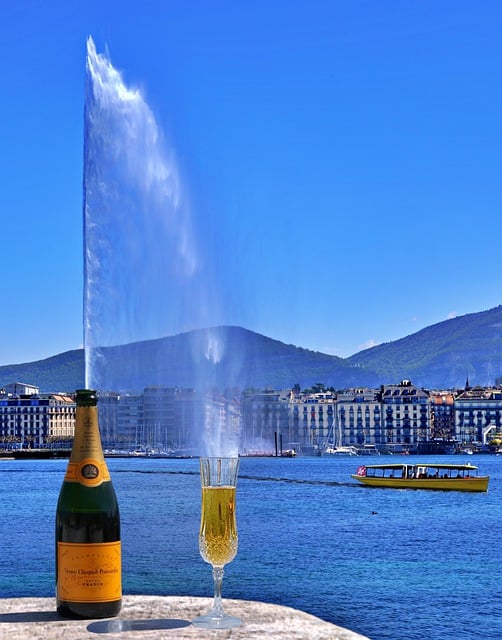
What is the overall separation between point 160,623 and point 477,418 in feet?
535

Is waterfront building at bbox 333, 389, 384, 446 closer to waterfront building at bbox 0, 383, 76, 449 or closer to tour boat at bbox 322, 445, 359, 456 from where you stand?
tour boat at bbox 322, 445, 359, 456

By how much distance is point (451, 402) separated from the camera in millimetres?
163125

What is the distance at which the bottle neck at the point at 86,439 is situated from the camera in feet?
11.0

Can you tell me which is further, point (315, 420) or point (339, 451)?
point (315, 420)

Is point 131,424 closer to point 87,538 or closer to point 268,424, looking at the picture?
point 268,424

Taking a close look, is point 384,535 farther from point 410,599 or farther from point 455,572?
point 410,599

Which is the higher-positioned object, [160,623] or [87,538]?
[87,538]

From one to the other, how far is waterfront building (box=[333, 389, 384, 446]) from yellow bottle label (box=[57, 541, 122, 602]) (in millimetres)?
155690

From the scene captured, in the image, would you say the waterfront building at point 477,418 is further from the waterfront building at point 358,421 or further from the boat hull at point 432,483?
the boat hull at point 432,483

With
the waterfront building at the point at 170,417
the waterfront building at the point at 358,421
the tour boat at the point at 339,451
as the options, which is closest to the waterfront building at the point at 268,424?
the tour boat at the point at 339,451

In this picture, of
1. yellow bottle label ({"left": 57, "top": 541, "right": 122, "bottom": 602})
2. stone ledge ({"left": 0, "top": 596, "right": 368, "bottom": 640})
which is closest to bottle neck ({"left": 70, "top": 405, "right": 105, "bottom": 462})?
yellow bottle label ({"left": 57, "top": 541, "right": 122, "bottom": 602})

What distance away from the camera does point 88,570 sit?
10.7 ft

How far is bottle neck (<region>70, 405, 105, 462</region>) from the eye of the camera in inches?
132

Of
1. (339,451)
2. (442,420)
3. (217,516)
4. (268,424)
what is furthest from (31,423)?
(217,516)
